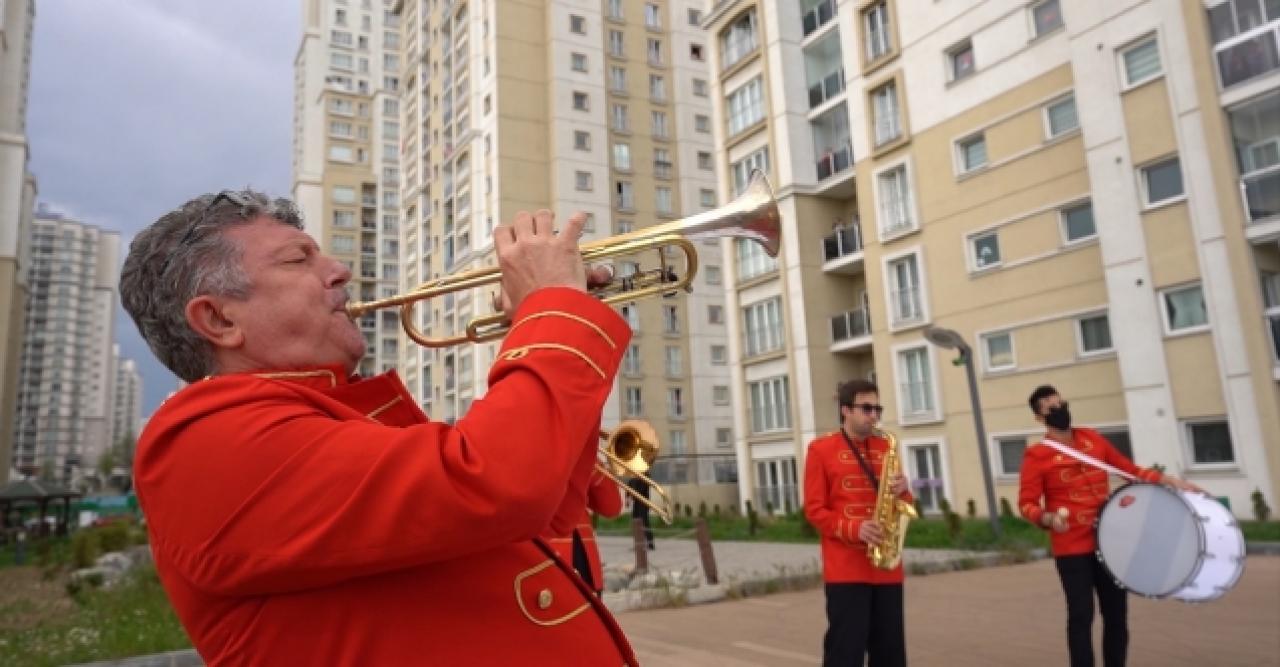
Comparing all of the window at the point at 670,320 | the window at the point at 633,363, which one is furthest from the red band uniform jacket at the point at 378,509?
the window at the point at 670,320

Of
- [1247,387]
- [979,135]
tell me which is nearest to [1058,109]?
[979,135]

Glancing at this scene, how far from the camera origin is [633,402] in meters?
48.2

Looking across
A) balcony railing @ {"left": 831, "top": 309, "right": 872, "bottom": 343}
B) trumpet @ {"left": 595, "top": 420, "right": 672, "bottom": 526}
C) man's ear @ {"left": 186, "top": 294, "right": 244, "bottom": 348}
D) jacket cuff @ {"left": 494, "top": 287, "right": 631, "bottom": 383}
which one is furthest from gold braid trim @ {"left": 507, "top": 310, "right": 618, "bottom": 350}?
balcony railing @ {"left": 831, "top": 309, "right": 872, "bottom": 343}

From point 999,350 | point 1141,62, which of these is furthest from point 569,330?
point 999,350

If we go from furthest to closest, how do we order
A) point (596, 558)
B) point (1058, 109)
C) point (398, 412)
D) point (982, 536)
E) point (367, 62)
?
point (367, 62)
point (1058, 109)
point (982, 536)
point (596, 558)
point (398, 412)

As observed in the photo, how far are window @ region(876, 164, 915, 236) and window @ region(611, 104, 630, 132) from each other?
25181mm

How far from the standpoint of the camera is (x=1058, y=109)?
77.6 feet

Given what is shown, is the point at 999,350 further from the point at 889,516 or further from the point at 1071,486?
the point at 889,516

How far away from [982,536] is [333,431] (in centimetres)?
1816

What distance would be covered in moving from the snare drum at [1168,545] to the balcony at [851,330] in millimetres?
24664

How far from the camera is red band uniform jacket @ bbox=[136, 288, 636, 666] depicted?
4.47ft

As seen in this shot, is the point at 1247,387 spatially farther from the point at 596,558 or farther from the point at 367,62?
the point at 367,62

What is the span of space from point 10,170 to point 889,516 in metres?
51.5

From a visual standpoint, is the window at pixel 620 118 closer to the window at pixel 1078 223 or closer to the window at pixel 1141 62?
the window at pixel 1078 223
